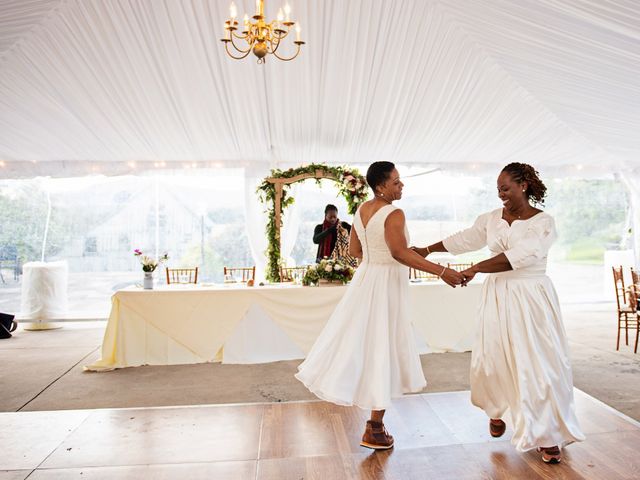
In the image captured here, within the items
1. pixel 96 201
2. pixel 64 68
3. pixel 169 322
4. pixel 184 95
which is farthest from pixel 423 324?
pixel 96 201

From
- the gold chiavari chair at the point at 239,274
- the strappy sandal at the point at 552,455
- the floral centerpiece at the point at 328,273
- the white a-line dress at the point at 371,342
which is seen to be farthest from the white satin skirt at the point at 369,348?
the gold chiavari chair at the point at 239,274

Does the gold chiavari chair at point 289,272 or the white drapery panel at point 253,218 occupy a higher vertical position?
the white drapery panel at point 253,218

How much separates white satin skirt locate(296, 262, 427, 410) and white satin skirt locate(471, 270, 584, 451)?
450 mm

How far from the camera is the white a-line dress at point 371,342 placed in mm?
3043

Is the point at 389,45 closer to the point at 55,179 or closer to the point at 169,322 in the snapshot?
the point at 169,322

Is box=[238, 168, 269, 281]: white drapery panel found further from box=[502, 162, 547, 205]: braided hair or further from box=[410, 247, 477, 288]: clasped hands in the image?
box=[502, 162, 547, 205]: braided hair

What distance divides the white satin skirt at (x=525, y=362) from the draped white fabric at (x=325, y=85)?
7.43 feet

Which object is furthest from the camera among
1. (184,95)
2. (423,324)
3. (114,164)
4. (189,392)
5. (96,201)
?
(96,201)

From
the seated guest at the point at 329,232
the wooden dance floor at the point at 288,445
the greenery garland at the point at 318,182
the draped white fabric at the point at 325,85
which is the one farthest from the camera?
the greenery garland at the point at 318,182

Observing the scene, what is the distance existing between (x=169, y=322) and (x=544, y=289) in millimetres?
3961

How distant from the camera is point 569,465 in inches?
114

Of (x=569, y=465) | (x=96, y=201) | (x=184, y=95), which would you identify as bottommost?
(x=569, y=465)

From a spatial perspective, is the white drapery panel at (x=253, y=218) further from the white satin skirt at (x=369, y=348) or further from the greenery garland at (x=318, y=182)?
the white satin skirt at (x=369, y=348)

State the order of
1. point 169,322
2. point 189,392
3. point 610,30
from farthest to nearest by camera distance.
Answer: point 169,322 → point 189,392 → point 610,30
